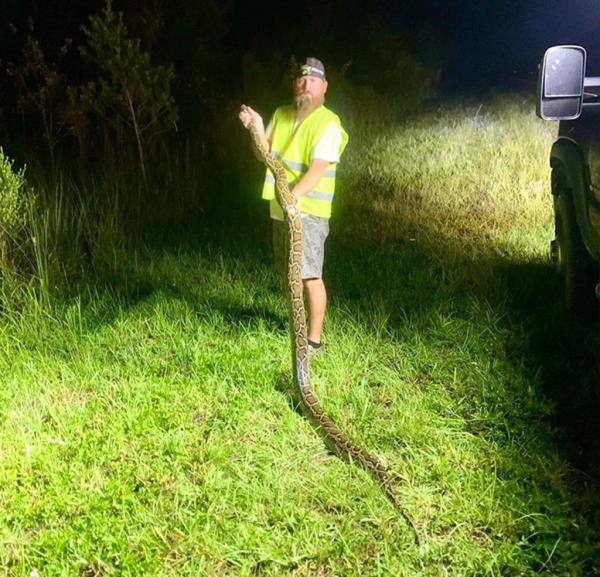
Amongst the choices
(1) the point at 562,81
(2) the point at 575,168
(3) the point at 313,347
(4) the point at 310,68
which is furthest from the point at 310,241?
(2) the point at 575,168

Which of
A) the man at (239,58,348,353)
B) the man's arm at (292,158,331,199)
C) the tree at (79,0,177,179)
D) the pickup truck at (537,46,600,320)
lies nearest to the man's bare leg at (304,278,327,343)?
the man at (239,58,348,353)

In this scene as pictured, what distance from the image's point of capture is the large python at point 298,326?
10.5 ft

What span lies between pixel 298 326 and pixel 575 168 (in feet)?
6.53

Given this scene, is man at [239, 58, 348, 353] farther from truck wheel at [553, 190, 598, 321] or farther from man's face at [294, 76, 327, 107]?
truck wheel at [553, 190, 598, 321]

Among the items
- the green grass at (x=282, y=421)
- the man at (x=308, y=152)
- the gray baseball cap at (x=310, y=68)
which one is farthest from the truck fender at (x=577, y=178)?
the gray baseball cap at (x=310, y=68)

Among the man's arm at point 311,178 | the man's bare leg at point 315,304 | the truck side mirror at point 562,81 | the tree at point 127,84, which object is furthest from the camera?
the tree at point 127,84

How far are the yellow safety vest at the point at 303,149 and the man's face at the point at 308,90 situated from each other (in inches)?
2.6

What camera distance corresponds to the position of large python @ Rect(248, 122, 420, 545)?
10.5 feet

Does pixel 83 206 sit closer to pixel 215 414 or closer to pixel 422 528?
pixel 215 414

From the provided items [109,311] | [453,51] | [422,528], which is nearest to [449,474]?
[422,528]

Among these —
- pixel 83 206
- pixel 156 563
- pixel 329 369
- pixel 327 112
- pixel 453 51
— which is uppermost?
pixel 453 51

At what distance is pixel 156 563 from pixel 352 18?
17.5 m

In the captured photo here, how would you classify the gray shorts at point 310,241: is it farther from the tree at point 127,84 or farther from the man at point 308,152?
the tree at point 127,84

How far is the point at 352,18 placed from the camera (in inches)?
705
